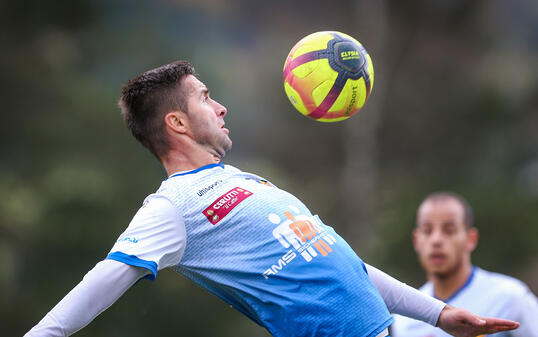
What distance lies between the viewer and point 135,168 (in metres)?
18.2

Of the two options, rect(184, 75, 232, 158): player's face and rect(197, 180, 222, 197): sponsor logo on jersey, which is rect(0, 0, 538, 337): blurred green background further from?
rect(197, 180, 222, 197): sponsor logo on jersey

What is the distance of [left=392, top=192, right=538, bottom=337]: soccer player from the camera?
6938mm

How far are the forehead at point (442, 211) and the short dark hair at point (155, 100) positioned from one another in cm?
367

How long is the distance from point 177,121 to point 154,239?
1.01 m

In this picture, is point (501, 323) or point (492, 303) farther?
point (492, 303)

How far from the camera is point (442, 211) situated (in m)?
7.57

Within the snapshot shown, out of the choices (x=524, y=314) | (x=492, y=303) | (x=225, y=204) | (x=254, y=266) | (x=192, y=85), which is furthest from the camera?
(x=492, y=303)

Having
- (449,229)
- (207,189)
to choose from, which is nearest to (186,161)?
(207,189)

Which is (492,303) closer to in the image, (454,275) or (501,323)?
(454,275)

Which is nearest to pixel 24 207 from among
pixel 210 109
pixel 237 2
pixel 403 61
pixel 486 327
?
pixel 237 2

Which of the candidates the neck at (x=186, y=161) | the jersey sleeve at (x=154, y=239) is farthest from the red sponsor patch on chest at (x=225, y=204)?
the neck at (x=186, y=161)

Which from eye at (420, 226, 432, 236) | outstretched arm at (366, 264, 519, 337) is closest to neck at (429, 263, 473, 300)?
eye at (420, 226, 432, 236)

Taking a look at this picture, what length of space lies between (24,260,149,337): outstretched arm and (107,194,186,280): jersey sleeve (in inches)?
2.5

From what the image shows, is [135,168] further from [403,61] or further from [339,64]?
[339,64]
